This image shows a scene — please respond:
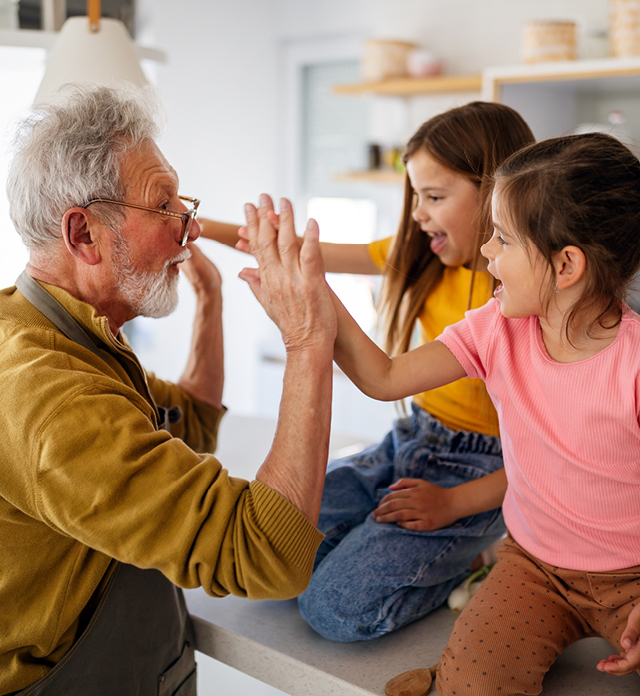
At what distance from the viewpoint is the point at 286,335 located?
3.55ft

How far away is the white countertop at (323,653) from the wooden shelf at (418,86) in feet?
8.41

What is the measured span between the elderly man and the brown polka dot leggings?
272 millimetres

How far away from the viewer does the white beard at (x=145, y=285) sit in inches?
44.5

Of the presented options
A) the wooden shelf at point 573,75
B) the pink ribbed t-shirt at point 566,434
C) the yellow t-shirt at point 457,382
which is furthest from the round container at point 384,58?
the pink ribbed t-shirt at point 566,434

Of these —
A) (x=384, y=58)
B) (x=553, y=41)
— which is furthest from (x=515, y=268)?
(x=384, y=58)

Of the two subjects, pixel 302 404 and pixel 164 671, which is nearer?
pixel 302 404

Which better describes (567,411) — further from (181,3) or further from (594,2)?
(181,3)

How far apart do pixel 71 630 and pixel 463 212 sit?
3.27 ft

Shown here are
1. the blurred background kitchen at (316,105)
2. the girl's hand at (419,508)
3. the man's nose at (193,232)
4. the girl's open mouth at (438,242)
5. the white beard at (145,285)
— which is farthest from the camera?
the blurred background kitchen at (316,105)

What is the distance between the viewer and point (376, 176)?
364 centimetres

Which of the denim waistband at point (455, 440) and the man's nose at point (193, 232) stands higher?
the man's nose at point (193, 232)

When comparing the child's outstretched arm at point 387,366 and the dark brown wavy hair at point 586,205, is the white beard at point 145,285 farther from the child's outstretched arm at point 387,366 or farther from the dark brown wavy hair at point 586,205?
the dark brown wavy hair at point 586,205

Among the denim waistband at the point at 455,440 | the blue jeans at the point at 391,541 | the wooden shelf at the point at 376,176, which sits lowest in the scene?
the blue jeans at the point at 391,541

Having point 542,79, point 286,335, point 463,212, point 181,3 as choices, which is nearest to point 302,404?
point 286,335
